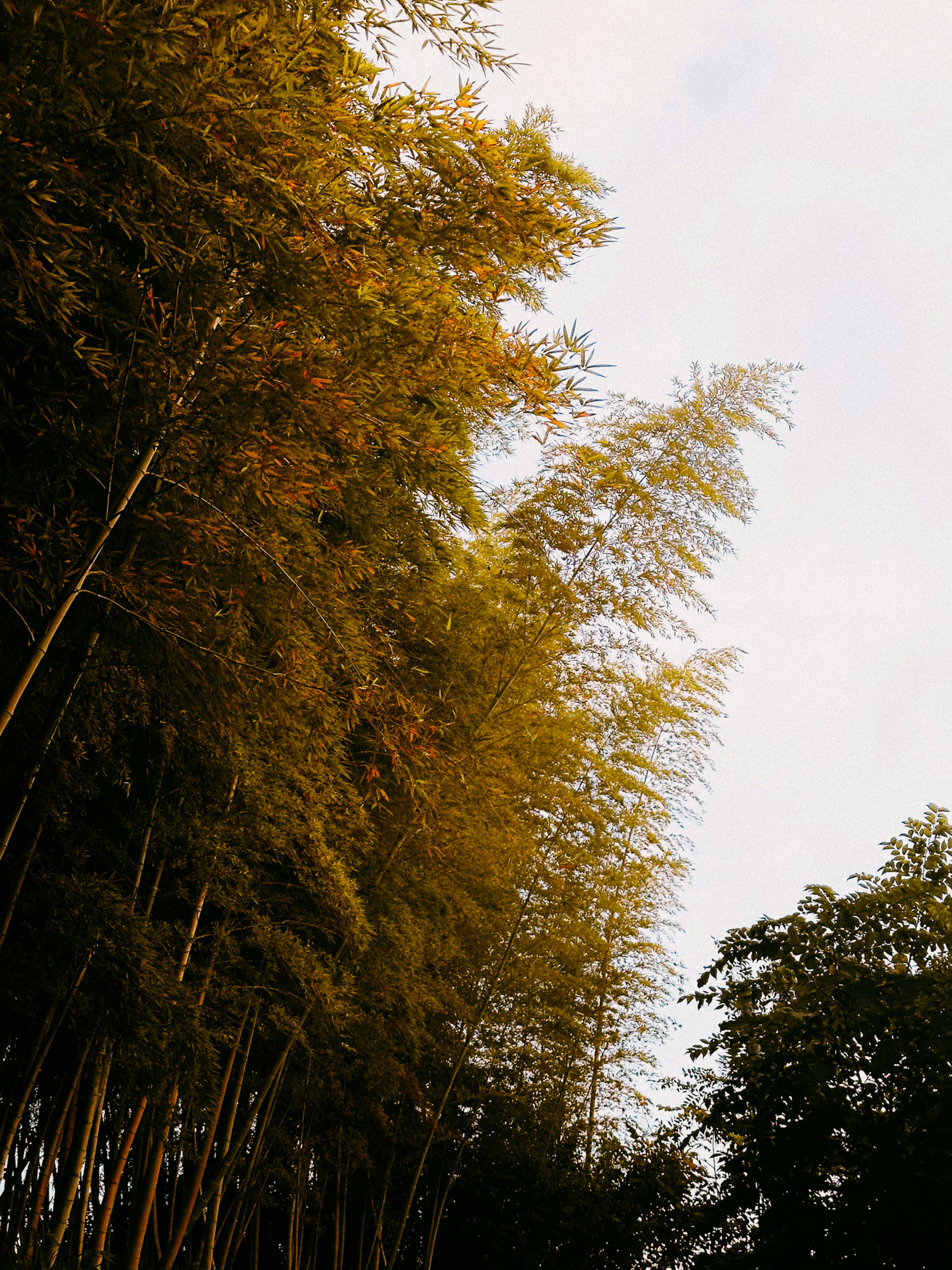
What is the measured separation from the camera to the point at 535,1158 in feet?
23.2

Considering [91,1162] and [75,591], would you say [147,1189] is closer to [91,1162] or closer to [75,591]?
[91,1162]

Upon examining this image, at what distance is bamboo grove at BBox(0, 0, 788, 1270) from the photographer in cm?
234

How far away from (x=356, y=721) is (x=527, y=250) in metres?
1.63

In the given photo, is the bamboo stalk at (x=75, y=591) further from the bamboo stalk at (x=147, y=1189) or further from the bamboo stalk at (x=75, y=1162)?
the bamboo stalk at (x=147, y=1189)

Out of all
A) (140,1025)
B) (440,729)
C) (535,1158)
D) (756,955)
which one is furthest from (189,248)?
(535,1158)

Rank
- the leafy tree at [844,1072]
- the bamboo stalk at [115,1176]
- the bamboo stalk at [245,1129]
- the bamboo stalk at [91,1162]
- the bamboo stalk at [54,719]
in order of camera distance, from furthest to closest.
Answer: the bamboo stalk at [245,1129]
the bamboo stalk at [115,1176]
the leafy tree at [844,1072]
the bamboo stalk at [91,1162]
the bamboo stalk at [54,719]

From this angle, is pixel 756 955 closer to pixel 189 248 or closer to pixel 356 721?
pixel 356 721

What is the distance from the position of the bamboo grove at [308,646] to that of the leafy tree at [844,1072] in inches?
60.0

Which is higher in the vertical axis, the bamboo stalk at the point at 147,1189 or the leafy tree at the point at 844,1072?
the leafy tree at the point at 844,1072

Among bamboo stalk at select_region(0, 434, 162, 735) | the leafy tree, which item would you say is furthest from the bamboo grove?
the leafy tree

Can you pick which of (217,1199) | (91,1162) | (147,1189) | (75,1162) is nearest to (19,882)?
A: (75,1162)

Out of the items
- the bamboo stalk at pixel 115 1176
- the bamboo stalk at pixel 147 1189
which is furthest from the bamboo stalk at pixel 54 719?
the bamboo stalk at pixel 115 1176

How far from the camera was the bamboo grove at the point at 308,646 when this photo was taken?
234 centimetres

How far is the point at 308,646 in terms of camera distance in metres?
3.08
